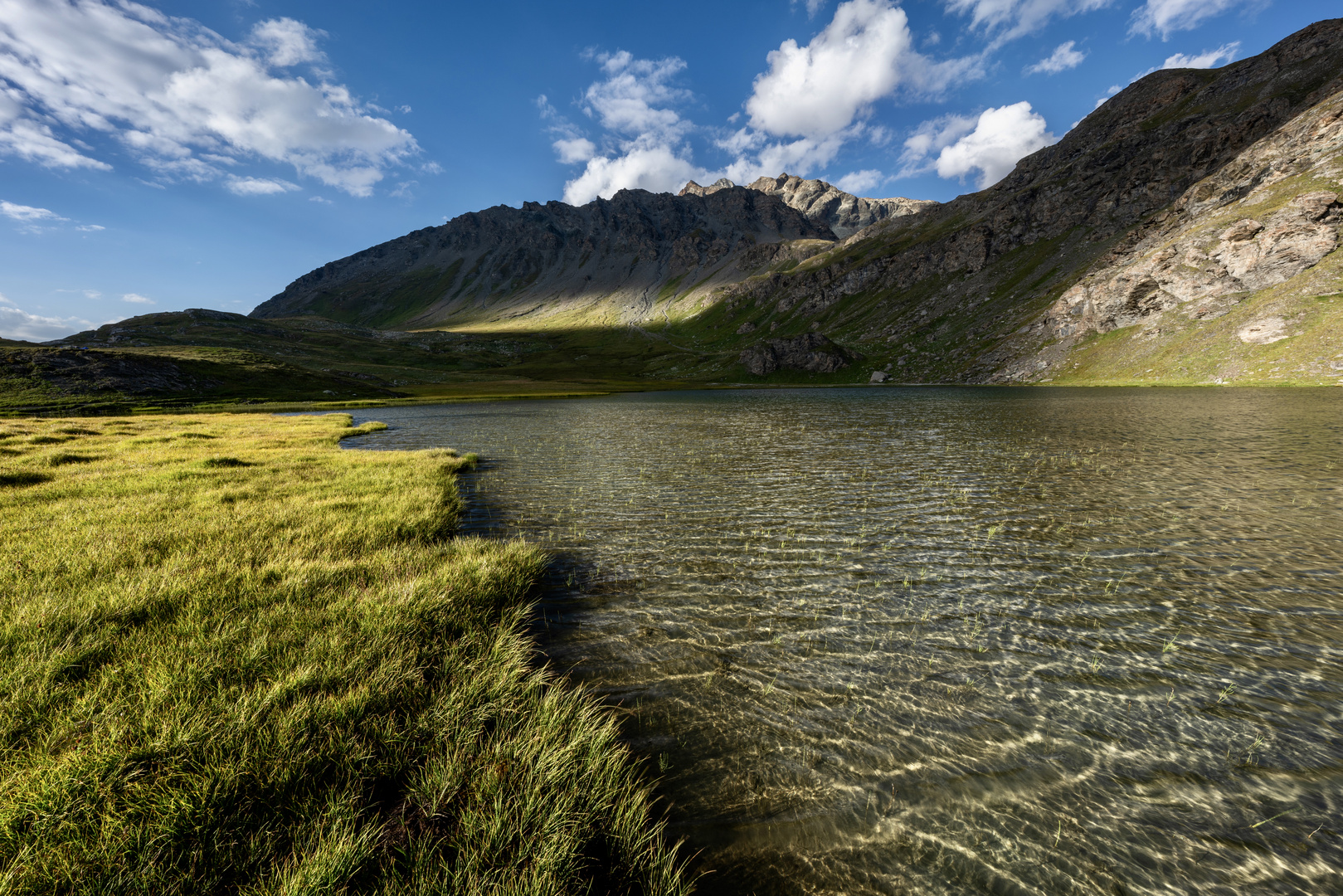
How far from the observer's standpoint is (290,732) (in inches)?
204

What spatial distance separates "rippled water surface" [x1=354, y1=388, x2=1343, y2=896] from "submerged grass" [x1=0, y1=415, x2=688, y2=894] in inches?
61.0

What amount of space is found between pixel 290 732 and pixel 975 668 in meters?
10.3

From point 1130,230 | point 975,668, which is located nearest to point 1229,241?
point 1130,230

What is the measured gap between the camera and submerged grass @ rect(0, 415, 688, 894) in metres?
3.91

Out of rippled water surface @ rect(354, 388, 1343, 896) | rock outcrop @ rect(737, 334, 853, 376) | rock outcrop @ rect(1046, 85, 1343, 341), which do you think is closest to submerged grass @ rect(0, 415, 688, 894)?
rippled water surface @ rect(354, 388, 1343, 896)

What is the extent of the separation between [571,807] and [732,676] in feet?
13.9

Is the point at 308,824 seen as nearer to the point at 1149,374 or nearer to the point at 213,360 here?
the point at 1149,374

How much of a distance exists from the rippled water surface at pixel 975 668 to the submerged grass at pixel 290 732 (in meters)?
1.55

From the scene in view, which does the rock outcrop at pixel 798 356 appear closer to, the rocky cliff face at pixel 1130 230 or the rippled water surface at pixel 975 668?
the rocky cliff face at pixel 1130 230

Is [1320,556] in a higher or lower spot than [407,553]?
lower

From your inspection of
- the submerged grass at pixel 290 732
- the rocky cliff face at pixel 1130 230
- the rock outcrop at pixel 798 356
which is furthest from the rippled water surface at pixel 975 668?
the rock outcrop at pixel 798 356

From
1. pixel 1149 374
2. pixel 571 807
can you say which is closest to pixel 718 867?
pixel 571 807

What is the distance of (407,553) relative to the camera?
456 inches

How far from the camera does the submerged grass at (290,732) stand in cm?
391
